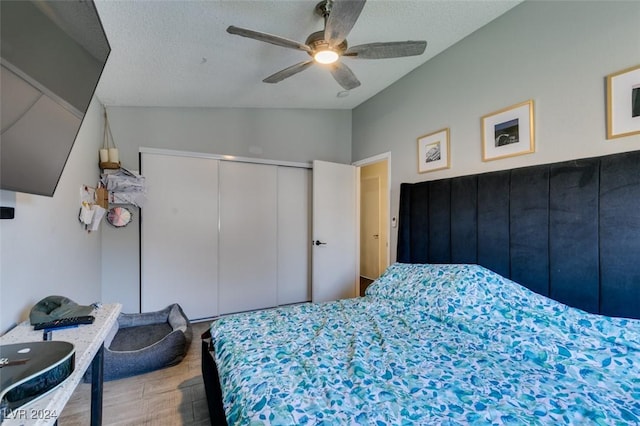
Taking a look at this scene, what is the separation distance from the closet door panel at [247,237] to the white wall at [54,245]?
1.24 m

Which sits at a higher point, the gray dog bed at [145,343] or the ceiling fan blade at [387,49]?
the ceiling fan blade at [387,49]

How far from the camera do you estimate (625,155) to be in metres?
1.50

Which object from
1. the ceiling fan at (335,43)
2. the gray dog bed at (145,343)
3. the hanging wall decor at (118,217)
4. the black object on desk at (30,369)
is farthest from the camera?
the hanging wall decor at (118,217)

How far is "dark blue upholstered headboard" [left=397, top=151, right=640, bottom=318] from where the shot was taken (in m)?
1.50

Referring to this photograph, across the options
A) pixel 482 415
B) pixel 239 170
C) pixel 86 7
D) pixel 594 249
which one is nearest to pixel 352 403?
pixel 482 415

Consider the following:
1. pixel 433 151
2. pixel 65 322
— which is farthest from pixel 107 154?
pixel 433 151

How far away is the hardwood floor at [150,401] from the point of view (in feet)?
5.70

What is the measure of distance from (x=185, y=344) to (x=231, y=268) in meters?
1.17

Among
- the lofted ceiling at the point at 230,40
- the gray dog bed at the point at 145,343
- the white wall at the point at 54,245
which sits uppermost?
the lofted ceiling at the point at 230,40

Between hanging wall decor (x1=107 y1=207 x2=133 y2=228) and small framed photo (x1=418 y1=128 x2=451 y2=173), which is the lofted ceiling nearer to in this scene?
small framed photo (x1=418 y1=128 x2=451 y2=173)

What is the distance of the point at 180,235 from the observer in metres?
3.21

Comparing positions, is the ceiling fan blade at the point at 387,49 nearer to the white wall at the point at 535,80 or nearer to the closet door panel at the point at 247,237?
the white wall at the point at 535,80

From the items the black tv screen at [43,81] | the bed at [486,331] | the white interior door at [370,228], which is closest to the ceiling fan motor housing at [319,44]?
the black tv screen at [43,81]

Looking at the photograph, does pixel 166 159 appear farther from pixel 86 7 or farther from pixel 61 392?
Result: pixel 61 392
